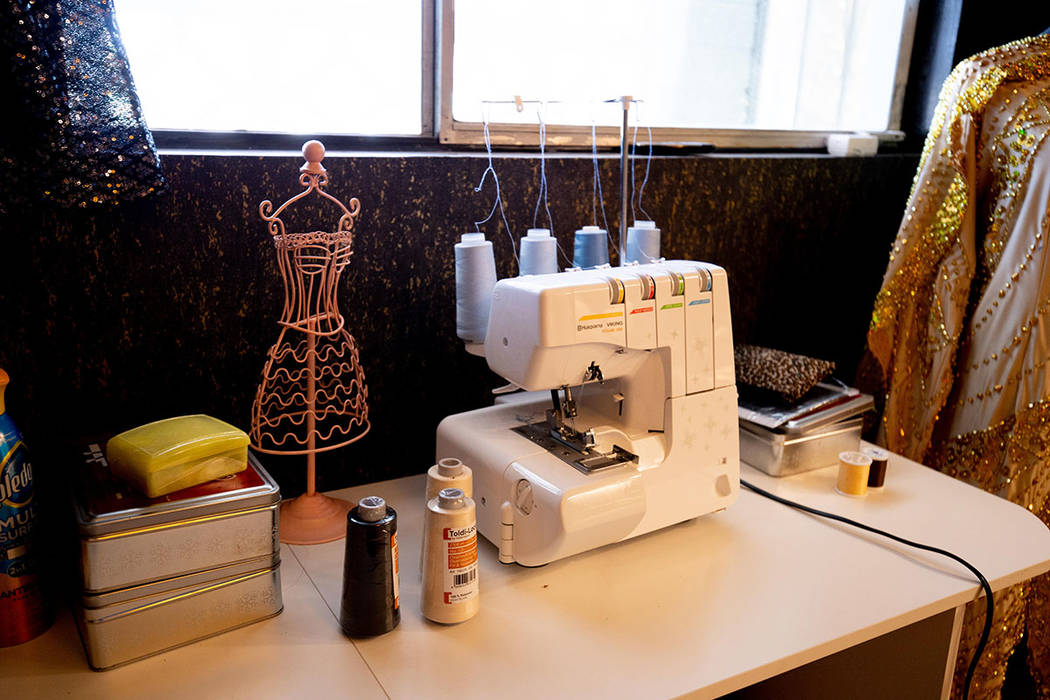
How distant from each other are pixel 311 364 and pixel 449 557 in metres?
0.37

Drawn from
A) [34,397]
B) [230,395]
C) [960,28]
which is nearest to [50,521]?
[34,397]

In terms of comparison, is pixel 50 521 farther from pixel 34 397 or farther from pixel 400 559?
pixel 400 559

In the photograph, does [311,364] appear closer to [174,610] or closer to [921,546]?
[174,610]

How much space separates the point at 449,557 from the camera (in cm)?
102

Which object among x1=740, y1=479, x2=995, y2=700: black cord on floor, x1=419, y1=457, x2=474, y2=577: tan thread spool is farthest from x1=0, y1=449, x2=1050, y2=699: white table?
x1=419, y1=457, x2=474, y2=577: tan thread spool

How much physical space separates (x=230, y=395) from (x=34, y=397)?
0.27 metres

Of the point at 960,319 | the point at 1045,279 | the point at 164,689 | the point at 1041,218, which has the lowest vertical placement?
the point at 164,689

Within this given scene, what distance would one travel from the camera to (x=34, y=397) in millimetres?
1181

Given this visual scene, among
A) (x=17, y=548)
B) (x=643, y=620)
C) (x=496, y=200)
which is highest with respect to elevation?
(x=496, y=200)

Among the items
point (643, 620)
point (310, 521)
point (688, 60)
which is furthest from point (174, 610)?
point (688, 60)

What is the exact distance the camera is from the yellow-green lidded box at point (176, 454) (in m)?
0.96

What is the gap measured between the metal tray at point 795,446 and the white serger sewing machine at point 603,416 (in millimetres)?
218

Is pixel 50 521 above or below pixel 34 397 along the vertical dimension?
below

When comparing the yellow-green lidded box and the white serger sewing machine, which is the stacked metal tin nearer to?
the yellow-green lidded box
